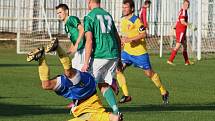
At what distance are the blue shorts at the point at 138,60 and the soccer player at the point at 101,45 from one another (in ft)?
12.2

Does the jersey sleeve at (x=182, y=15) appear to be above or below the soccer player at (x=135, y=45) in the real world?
above

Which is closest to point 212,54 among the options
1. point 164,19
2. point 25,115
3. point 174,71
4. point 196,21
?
point 196,21

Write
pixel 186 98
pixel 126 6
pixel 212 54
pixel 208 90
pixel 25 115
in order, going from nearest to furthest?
pixel 25 115
pixel 126 6
pixel 186 98
pixel 208 90
pixel 212 54

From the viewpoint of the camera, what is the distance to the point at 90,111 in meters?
10.2

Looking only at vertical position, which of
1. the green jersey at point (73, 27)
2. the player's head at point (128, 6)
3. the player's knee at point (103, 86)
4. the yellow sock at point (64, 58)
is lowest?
the player's knee at point (103, 86)

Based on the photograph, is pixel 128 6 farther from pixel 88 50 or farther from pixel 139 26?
pixel 88 50

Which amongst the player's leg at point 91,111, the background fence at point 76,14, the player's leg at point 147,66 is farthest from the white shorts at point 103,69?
the background fence at point 76,14

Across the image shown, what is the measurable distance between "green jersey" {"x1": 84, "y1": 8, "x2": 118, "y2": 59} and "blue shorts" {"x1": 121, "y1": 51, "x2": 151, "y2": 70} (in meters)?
3.76

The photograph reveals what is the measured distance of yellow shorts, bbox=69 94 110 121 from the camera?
10234mm

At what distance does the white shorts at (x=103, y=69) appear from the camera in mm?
13523

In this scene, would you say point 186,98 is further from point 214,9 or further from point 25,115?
point 214,9

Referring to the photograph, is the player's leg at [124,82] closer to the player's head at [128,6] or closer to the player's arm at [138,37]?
the player's arm at [138,37]

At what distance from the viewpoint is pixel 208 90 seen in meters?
19.8

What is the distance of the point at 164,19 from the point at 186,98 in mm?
18485
